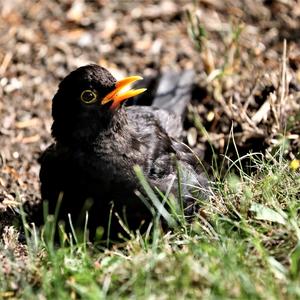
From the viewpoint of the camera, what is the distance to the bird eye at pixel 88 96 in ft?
17.8

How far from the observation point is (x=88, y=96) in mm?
5426

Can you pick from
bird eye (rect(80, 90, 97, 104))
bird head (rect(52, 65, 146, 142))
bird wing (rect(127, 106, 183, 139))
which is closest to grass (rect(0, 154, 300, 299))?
bird head (rect(52, 65, 146, 142))

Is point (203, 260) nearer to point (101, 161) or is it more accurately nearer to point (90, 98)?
point (101, 161)

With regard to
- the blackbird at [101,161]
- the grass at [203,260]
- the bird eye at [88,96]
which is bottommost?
the grass at [203,260]

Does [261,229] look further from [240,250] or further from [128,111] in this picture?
[128,111]

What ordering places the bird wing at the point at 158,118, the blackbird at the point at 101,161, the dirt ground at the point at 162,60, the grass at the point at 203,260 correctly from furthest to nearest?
the dirt ground at the point at 162,60
the bird wing at the point at 158,118
the blackbird at the point at 101,161
the grass at the point at 203,260

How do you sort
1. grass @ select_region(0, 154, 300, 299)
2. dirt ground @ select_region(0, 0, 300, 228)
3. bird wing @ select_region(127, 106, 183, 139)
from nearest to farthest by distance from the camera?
1. grass @ select_region(0, 154, 300, 299)
2. bird wing @ select_region(127, 106, 183, 139)
3. dirt ground @ select_region(0, 0, 300, 228)

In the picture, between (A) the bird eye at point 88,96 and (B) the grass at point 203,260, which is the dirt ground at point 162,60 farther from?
(B) the grass at point 203,260

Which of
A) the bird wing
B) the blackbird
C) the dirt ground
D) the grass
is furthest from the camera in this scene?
the dirt ground

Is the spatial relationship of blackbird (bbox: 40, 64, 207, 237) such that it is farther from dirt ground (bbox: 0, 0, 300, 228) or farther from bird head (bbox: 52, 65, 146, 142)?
dirt ground (bbox: 0, 0, 300, 228)

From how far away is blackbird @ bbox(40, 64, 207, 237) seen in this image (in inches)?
209

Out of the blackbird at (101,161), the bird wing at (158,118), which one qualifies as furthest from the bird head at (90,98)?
the bird wing at (158,118)

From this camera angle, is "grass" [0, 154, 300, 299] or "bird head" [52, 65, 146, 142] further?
"bird head" [52, 65, 146, 142]

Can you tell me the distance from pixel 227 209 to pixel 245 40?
11.7ft
